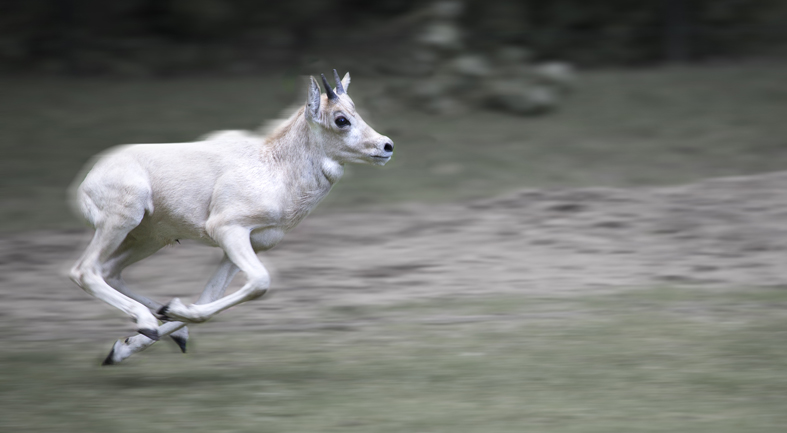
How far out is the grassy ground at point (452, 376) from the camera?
4.63 m

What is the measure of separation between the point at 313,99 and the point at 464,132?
25.3 feet

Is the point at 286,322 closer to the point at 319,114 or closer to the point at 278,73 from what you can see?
the point at 319,114

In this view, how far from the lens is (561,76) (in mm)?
14000

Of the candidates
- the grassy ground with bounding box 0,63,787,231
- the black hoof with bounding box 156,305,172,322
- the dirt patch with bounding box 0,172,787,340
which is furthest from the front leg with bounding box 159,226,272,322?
the grassy ground with bounding box 0,63,787,231

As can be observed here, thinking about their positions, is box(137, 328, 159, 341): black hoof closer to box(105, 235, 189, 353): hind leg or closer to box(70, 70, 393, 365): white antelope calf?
box(70, 70, 393, 365): white antelope calf

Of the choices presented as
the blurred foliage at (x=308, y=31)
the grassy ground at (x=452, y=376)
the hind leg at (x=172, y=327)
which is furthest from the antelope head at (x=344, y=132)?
the blurred foliage at (x=308, y=31)

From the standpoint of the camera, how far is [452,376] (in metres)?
5.43

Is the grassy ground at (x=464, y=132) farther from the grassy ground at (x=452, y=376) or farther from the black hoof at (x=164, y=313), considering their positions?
the black hoof at (x=164, y=313)

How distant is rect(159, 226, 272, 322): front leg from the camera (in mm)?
4961

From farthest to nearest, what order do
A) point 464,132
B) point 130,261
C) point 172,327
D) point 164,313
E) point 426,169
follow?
point 464,132 → point 426,169 → point 130,261 → point 172,327 → point 164,313

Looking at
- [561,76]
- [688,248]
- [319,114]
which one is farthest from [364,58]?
[319,114]

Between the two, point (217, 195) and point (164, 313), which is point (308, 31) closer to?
point (217, 195)

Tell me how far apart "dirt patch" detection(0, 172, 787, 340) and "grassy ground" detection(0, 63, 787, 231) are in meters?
0.79

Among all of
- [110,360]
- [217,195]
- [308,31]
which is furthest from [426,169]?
[110,360]
